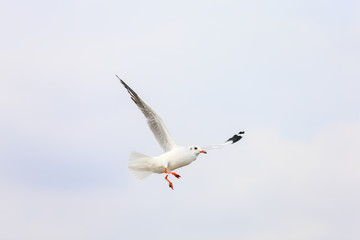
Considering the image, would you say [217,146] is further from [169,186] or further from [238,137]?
[169,186]

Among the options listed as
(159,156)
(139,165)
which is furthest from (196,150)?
(139,165)

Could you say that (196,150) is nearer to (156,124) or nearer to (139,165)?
(156,124)

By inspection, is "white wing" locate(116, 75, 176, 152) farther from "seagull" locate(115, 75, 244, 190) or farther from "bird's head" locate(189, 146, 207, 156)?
"bird's head" locate(189, 146, 207, 156)

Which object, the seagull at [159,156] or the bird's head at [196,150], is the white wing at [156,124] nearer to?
the seagull at [159,156]

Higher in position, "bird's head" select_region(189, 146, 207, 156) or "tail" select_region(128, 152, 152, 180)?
"bird's head" select_region(189, 146, 207, 156)

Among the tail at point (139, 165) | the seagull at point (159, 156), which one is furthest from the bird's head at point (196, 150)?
the tail at point (139, 165)

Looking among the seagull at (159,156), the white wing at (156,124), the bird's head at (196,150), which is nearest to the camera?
the seagull at (159,156)

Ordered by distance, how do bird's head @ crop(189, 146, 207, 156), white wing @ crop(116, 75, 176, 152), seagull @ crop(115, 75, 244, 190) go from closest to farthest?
seagull @ crop(115, 75, 244, 190)
bird's head @ crop(189, 146, 207, 156)
white wing @ crop(116, 75, 176, 152)

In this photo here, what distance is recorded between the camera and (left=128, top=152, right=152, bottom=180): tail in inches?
930

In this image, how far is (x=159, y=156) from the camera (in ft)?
77.6

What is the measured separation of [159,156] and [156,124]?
4.20 ft

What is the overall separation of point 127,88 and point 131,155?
246 centimetres

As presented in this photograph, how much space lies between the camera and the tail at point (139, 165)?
77.5 feet

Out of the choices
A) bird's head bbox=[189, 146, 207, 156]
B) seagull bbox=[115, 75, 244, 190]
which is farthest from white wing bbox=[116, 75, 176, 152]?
bird's head bbox=[189, 146, 207, 156]
